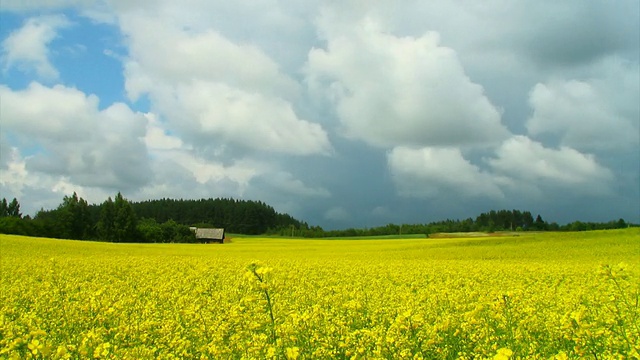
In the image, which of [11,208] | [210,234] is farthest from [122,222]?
[11,208]

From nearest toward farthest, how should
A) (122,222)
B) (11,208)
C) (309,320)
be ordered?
(309,320) < (122,222) < (11,208)

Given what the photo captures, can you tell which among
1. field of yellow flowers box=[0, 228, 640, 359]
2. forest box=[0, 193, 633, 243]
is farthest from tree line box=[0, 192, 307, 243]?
field of yellow flowers box=[0, 228, 640, 359]

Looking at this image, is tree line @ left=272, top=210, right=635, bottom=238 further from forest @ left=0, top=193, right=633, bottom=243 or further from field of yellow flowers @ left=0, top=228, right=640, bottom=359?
field of yellow flowers @ left=0, top=228, right=640, bottom=359

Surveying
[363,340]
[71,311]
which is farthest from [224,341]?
[71,311]

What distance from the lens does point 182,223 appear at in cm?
13812

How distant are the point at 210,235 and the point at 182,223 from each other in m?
51.0

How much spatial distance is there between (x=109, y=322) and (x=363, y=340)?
4691 millimetres

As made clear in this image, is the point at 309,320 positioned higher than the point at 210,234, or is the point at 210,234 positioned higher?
the point at 309,320

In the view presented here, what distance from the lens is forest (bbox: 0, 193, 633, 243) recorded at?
85375mm

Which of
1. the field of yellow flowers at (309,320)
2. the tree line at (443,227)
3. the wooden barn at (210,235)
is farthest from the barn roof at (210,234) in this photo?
the field of yellow flowers at (309,320)

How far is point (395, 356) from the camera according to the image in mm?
5348

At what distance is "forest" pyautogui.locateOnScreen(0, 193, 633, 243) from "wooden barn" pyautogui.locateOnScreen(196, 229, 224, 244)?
1.98 meters

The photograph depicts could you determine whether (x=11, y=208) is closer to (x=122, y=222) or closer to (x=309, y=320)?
(x=122, y=222)

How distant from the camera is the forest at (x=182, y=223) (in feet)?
280
